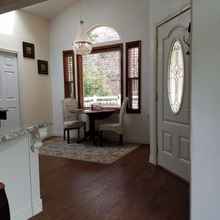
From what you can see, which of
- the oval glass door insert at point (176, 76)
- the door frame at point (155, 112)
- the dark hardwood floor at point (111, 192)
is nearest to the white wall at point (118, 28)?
the door frame at point (155, 112)

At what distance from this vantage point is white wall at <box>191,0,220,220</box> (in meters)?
1.46

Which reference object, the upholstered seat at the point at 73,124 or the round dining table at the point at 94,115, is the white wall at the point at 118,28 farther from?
the upholstered seat at the point at 73,124

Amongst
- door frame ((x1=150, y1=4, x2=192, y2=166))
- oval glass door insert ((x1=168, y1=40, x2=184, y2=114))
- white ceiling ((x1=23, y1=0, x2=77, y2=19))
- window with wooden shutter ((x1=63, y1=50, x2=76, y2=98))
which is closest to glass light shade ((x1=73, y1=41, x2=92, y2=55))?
window with wooden shutter ((x1=63, y1=50, x2=76, y2=98))

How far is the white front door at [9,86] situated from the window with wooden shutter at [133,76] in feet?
9.03

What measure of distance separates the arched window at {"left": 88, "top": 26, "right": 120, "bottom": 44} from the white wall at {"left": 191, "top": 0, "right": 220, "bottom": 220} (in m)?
4.08

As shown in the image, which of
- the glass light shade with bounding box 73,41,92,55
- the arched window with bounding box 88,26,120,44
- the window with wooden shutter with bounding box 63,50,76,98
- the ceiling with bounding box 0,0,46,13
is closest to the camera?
the ceiling with bounding box 0,0,46,13

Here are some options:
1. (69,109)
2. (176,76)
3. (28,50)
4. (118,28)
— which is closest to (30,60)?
(28,50)

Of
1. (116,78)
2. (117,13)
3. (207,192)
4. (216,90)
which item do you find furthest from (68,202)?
(117,13)

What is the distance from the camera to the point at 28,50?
559 centimetres

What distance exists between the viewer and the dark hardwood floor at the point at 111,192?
2.17m

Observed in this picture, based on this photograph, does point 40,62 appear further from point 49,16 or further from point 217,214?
point 217,214

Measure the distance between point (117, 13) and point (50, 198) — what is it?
4409 mm

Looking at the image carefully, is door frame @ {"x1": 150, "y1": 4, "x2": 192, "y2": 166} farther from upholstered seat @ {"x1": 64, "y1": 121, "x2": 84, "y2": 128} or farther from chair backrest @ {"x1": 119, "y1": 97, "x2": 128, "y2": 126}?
upholstered seat @ {"x1": 64, "y1": 121, "x2": 84, "y2": 128}

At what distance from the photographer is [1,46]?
16.1 feet
